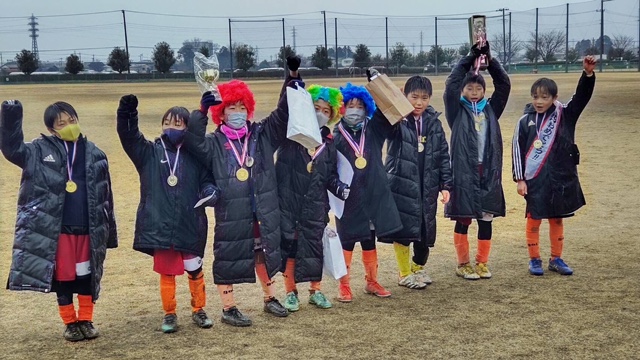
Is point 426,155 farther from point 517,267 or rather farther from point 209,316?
point 209,316

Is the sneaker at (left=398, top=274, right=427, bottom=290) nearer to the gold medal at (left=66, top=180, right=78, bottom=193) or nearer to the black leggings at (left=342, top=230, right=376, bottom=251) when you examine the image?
the black leggings at (left=342, top=230, right=376, bottom=251)

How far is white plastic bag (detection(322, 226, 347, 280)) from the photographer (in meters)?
4.77

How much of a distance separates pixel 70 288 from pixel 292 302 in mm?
1435

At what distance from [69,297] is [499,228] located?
4517mm

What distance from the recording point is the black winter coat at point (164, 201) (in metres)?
4.33

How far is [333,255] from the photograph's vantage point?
15.7 feet

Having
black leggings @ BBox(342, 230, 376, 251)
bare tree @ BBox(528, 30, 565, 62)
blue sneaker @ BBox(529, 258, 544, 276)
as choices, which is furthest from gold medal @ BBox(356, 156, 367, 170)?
bare tree @ BBox(528, 30, 565, 62)

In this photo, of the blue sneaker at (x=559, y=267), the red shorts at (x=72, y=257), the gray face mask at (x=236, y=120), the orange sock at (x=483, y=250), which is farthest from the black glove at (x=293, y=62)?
the blue sneaker at (x=559, y=267)

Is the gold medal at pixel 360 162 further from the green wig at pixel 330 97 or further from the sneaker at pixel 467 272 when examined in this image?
the sneaker at pixel 467 272

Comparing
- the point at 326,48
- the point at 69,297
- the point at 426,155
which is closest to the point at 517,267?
the point at 426,155

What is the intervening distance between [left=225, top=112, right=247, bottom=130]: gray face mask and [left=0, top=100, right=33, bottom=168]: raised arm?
1.23 m

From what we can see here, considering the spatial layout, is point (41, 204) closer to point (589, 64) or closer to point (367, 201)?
point (367, 201)

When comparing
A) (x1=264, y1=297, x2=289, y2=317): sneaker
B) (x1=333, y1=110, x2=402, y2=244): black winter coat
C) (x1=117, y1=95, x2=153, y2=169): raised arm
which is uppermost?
(x1=117, y1=95, x2=153, y2=169): raised arm

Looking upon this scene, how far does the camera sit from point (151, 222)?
4.34 m
